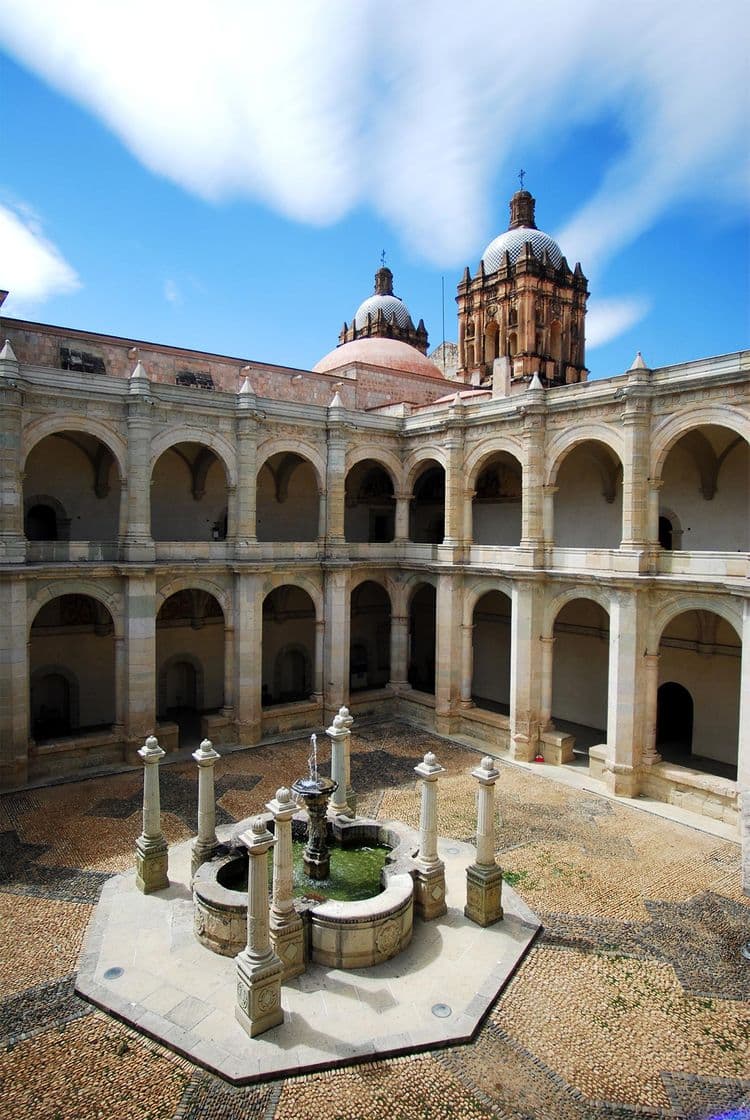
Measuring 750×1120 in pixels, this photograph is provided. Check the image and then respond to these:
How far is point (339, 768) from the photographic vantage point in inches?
576

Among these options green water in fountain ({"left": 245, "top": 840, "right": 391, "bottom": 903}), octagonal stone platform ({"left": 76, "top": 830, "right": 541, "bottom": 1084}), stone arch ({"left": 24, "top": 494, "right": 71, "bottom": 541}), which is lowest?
octagonal stone platform ({"left": 76, "top": 830, "right": 541, "bottom": 1084})

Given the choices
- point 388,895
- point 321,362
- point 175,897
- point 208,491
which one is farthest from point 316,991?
point 321,362

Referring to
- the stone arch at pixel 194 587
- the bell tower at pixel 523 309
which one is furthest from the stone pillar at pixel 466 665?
the bell tower at pixel 523 309

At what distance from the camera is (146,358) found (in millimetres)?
23438

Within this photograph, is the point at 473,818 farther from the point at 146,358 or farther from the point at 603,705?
the point at 146,358

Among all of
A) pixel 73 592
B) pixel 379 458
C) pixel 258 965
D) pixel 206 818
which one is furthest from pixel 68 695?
pixel 258 965

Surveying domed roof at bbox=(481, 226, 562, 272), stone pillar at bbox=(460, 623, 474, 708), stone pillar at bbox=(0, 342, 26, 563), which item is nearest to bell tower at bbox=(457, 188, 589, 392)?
domed roof at bbox=(481, 226, 562, 272)

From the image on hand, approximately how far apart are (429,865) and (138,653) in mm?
11442

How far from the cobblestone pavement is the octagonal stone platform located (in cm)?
22

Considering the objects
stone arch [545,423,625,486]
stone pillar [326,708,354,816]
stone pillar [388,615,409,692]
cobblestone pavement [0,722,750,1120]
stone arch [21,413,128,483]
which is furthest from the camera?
stone pillar [388,615,409,692]

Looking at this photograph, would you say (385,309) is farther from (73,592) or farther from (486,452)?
(73,592)

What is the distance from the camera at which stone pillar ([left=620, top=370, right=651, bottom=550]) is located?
17875mm

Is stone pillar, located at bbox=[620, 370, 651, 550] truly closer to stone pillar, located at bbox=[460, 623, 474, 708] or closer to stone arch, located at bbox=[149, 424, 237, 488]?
stone pillar, located at bbox=[460, 623, 474, 708]

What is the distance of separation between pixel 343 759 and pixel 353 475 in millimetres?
17327
